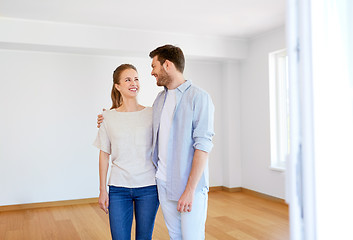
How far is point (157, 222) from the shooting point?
13.1 feet

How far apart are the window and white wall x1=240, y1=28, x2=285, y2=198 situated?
0.25 ft

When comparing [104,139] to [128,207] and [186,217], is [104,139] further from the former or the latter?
[186,217]

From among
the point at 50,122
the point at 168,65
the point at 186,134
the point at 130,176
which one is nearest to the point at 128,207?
the point at 130,176

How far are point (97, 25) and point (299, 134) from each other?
440cm

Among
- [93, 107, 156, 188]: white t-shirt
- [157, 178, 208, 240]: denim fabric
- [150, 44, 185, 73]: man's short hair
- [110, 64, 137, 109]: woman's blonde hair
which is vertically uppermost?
[150, 44, 185, 73]: man's short hair

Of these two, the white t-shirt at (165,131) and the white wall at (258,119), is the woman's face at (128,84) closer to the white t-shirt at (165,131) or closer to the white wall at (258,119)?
the white t-shirt at (165,131)

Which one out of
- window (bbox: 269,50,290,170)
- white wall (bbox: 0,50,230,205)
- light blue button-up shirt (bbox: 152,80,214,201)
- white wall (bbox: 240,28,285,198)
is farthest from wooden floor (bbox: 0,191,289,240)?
light blue button-up shirt (bbox: 152,80,214,201)

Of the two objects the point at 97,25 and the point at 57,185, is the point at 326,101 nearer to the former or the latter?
the point at 97,25

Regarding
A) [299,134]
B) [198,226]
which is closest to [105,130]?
[198,226]

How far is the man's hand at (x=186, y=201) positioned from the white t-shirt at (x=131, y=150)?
0.28 metres

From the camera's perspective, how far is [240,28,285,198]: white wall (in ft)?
16.8

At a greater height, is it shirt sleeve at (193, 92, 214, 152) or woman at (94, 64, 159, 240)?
shirt sleeve at (193, 92, 214, 152)

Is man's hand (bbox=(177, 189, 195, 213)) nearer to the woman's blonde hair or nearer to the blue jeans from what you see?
the blue jeans

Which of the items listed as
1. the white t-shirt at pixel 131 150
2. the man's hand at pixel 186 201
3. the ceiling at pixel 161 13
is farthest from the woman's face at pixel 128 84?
the ceiling at pixel 161 13
